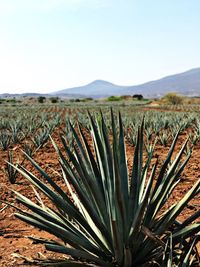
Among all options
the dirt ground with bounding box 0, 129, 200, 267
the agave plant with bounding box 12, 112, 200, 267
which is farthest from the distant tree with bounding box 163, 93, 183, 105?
the agave plant with bounding box 12, 112, 200, 267

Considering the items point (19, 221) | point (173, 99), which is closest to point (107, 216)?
point (19, 221)

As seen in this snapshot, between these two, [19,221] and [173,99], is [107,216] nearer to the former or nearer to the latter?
[19,221]

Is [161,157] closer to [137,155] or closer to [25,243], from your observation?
[25,243]

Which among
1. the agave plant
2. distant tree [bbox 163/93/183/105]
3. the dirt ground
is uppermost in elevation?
the agave plant

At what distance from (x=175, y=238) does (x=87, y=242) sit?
48 cm

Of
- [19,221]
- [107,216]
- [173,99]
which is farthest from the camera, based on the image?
[173,99]

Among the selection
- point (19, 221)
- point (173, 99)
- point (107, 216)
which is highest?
point (107, 216)

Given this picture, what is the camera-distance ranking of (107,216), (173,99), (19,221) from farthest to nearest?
1. (173,99)
2. (19,221)
3. (107,216)

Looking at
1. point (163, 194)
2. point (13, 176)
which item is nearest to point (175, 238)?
point (163, 194)

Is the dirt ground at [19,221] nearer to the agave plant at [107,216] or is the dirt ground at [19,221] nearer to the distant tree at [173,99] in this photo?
the agave plant at [107,216]

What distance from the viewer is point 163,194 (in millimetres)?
2076

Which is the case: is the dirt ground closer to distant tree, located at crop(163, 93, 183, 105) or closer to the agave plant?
the agave plant

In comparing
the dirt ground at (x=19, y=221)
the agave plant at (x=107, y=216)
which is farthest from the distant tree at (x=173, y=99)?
the agave plant at (x=107, y=216)

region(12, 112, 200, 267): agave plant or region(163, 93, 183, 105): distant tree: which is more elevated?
region(12, 112, 200, 267): agave plant
